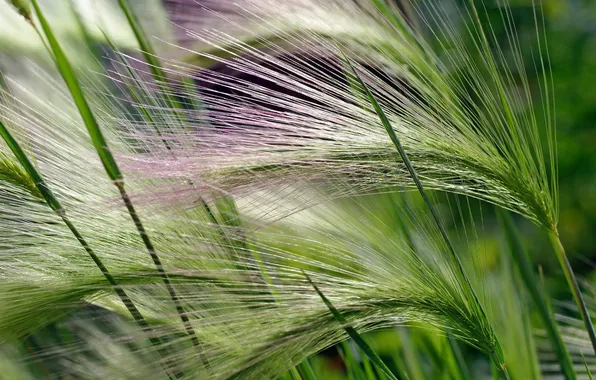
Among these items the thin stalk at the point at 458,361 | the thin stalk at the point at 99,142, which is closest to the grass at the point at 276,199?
the thin stalk at the point at 99,142

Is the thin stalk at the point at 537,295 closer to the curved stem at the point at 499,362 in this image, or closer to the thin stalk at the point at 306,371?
the curved stem at the point at 499,362

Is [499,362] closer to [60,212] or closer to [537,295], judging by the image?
[537,295]

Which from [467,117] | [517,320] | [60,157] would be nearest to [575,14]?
[517,320]

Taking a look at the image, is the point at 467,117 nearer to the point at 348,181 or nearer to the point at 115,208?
the point at 348,181

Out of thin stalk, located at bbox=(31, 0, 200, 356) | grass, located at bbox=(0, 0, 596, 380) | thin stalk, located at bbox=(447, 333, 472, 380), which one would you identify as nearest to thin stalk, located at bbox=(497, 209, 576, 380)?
grass, located at bbox=(0, 0, 596, 380)

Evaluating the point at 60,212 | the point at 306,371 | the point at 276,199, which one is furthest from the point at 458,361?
the point at 60,212

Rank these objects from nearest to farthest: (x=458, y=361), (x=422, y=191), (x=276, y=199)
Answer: (x=422, y=191)
(x=276, y=199)
(x=458, y=361)

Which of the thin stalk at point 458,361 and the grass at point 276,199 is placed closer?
the grass at point 276,199
